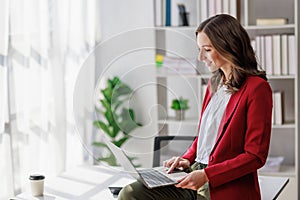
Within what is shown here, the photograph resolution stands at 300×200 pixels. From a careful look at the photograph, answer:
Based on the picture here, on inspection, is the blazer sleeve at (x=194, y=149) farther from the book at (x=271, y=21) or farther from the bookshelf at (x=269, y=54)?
the book at (x=271, y=21)

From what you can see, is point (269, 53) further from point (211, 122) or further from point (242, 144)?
point (242, 144)

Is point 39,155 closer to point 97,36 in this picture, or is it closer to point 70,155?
point 70,155

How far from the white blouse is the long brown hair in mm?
93

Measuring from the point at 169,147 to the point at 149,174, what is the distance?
70 cm

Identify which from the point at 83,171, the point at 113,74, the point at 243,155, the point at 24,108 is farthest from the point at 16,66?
the point at 243,155

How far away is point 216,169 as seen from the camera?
2.13 meters

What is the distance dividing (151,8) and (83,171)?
80.9 inches

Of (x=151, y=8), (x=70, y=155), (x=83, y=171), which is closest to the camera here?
(x=83, y=171)

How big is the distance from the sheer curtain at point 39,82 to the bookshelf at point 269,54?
63cm

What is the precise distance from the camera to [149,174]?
7.25 ft

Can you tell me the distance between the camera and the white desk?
239 centimetres

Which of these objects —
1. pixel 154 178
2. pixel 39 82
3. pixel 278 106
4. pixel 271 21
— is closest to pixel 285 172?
pixel 278 106

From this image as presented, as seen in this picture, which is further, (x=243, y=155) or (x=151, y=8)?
(x=151, y=8)

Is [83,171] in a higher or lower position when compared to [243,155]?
lower
